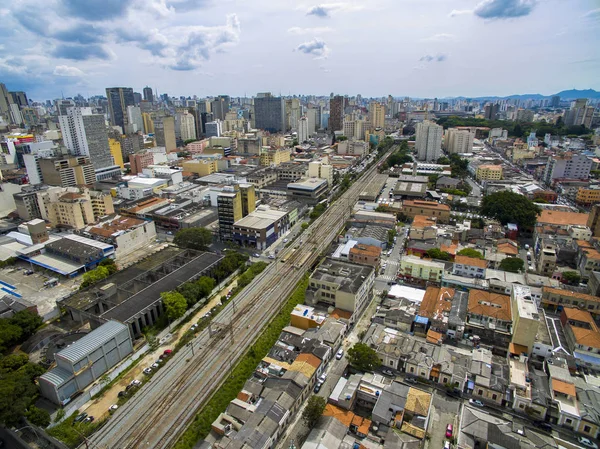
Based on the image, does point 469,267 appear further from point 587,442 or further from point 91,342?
point 91,342

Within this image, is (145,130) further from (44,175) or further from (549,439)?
(549,439)

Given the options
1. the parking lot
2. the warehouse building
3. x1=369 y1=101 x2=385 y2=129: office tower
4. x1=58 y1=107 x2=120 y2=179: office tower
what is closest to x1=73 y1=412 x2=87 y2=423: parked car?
the warehouse building

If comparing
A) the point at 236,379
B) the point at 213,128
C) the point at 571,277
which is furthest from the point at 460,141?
the point at 236,379

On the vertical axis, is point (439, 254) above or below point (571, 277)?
above

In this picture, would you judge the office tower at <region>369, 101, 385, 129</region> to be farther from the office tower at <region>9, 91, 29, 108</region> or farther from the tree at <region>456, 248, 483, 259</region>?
the office tower at <region>9, 91, 29, 108</region>

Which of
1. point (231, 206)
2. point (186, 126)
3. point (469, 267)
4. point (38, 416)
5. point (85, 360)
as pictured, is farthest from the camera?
point (186, 126)
